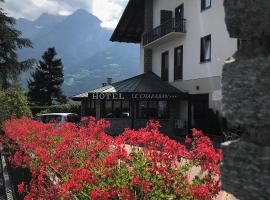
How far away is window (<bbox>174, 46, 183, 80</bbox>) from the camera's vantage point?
88.4ft

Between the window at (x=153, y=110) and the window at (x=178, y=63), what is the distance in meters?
2.09

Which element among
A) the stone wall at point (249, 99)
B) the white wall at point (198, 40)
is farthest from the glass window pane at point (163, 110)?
the stone wall at point (249, 99)

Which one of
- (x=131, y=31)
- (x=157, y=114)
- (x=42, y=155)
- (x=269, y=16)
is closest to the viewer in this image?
(x=269, y=16)

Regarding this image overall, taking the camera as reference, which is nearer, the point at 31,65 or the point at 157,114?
the point at 157,114

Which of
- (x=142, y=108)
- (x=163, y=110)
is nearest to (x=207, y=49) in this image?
(x=163, y=110)

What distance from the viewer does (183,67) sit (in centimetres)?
2639

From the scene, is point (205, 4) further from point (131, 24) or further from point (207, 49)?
point (131, 24)

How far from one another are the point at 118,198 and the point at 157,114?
2522 cm

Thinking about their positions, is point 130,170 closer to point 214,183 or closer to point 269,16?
point 214,183

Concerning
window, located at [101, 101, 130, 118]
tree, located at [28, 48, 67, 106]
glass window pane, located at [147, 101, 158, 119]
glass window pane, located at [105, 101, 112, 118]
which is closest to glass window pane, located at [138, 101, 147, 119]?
glass window pane, located at [147, 101, 158, 119]

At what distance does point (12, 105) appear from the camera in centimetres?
2669

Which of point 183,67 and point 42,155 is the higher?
point 183,67

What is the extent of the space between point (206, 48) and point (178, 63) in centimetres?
392

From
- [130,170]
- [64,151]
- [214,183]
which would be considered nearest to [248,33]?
[214,183]
